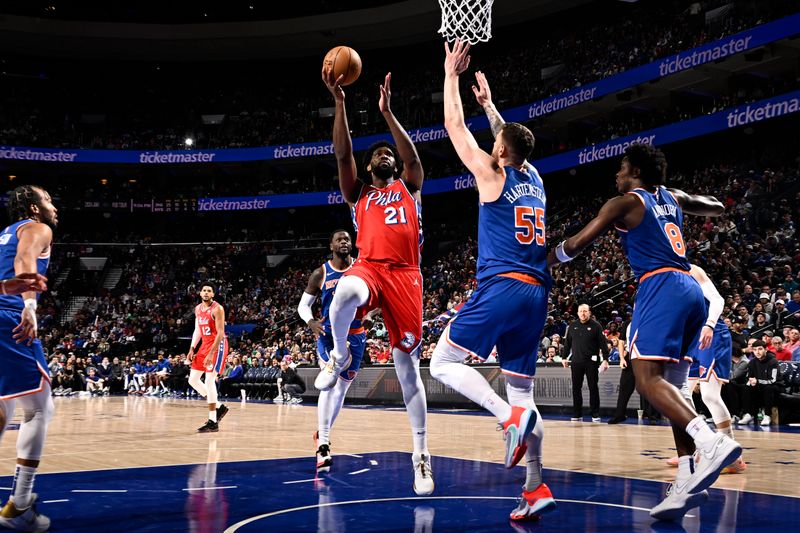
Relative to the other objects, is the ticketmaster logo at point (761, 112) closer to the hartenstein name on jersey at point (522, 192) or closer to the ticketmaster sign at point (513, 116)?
the ticketmaster sign at point (513, 116)

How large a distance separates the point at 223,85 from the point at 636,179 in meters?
38.3

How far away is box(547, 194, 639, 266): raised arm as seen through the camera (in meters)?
4.20

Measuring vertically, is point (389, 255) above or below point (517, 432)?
above

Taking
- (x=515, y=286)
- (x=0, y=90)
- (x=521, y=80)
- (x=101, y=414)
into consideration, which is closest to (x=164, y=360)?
(x=101, y=414)

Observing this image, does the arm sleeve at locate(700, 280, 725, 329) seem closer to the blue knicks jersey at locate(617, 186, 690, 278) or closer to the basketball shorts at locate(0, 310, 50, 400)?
the blue knicks jersey at locate(617, 186, 690, 278)

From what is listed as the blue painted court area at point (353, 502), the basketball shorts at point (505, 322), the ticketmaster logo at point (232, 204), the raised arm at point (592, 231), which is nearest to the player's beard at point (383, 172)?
the basketball shorts at point (505, 322)

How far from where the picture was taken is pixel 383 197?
5457 millimetres

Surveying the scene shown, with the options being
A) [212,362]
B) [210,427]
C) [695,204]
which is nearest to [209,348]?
[212,362]

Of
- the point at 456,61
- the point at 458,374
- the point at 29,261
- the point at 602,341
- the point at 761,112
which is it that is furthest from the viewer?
the point at 761,112

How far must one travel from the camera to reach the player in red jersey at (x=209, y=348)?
1053 centimetres

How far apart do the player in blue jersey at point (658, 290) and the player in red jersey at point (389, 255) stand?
1232 millimetres

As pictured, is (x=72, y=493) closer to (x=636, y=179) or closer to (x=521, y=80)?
(x=636, y=179)

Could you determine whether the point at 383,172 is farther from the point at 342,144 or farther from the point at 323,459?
the point at 323,459

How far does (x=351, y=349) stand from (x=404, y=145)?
252 cm
